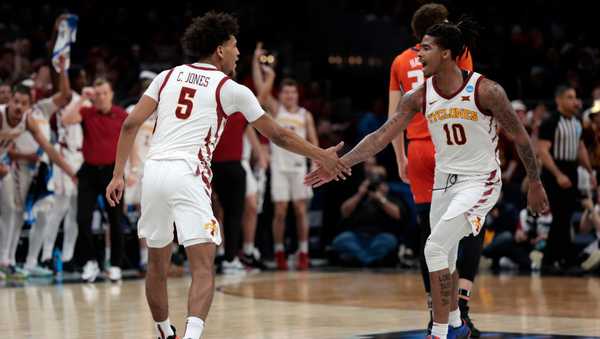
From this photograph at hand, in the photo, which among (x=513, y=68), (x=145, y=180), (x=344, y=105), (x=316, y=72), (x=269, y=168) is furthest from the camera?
(x=316, y=72)

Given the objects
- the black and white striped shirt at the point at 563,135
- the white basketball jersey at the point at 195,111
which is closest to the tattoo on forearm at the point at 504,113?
the white basketball jersey at the point at 195,111

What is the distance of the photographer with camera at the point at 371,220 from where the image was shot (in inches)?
572

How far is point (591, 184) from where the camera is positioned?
1386cm

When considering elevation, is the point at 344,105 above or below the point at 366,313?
above

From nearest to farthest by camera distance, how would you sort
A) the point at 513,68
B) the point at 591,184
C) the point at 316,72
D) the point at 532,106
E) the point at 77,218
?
1. the point at 77,218
2. the point at 591,184
3. the point at 532,106
4. the point at 513,68
5. the point at 316,72

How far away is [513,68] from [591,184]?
5665 millimetres

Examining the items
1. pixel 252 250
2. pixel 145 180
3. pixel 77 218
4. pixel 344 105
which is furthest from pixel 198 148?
pixel 344 105

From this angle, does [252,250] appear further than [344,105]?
No

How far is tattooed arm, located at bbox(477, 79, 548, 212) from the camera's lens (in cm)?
676

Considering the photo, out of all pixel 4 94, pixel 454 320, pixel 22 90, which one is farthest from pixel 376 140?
pixel 4 94

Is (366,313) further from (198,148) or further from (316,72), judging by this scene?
(316,72)

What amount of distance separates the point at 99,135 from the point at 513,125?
21.1 ft

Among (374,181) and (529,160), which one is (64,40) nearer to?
(374,181)

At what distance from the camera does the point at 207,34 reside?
21.3ft
